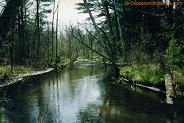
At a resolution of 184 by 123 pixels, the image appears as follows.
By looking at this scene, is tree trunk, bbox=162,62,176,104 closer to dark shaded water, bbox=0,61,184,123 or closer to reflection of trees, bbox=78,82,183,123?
dark shaded water, bbox=0,61,184,123

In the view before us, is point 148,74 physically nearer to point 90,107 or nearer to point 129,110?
point 129,110

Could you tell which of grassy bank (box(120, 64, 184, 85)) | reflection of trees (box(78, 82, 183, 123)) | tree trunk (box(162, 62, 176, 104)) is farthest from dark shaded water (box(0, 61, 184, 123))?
grassy bank (box(120, 64, 184, 85))

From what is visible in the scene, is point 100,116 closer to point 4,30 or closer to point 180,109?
point 180,109

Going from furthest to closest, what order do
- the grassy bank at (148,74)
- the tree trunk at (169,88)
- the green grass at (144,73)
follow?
the green grass at (144,73)
the grassy bank at (148,74)
the tree trunk at (169,88)

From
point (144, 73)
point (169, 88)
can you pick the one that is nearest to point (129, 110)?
point (169, 88)

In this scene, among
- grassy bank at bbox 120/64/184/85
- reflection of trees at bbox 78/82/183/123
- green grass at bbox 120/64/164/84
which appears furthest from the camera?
green grass at bbox 120/64/164/84

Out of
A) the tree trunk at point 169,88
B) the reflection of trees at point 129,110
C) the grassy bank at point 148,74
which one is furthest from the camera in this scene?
the grassy bank at point 148,74

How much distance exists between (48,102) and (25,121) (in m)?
3.27

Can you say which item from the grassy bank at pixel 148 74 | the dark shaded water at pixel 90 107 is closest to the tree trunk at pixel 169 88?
the grassy bank at pixel 148 74

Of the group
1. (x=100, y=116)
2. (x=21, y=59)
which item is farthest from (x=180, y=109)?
(x=21, y=59)

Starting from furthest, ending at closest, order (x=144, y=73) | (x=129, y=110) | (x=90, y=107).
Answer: (x=144, y=73) → (x=90, y=107) → (x=129, y=110)

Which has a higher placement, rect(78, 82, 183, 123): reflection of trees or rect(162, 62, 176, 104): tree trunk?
rect(162, 62, 176, 104): tree trunk

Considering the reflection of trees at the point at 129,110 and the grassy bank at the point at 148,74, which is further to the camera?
the grassy bank at the point at 148,74

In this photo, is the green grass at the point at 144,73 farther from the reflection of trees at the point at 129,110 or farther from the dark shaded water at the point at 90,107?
the reflection of trees at the point at 129,110
